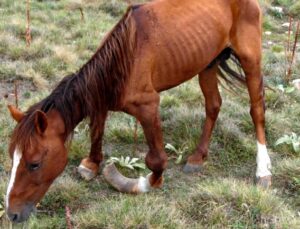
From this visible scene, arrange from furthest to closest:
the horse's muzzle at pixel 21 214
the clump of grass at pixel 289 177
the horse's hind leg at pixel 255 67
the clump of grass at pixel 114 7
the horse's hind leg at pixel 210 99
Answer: the clump of grass at pixel 114 7 → the horse's hind leg at pixel 210 99 → the horse's hind leg at pixel 255 67 → the clump of grass at pixel 289 177 → the horse's muzzle at pixel 21 214

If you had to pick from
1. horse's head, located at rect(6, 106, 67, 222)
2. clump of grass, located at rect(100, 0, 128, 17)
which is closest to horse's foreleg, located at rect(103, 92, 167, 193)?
horse's head, located at rect(6, 106, 67, 222)

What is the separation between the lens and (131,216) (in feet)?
11.5

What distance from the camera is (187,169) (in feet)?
15.3

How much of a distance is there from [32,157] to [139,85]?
1050 millimetres

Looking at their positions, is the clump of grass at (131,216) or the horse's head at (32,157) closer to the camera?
the horse's head at (32,157)

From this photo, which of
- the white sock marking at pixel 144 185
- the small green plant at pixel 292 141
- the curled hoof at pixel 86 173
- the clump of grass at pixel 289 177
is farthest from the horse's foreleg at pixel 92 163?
the small green plant at pixel 292 141

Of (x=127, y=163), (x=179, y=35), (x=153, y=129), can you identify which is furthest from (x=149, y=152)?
(x=179, y=35)

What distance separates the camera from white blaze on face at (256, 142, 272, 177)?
448 cm

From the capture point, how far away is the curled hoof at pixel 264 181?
4.34 m

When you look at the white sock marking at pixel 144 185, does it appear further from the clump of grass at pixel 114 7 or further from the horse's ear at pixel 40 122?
the clump of grass at pixel 114 7

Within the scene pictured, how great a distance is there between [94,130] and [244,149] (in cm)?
181

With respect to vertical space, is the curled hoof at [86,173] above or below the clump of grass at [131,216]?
below

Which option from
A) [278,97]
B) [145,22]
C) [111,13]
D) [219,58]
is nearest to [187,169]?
[219,58]

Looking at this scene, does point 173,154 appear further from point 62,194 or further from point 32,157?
point 32,157
